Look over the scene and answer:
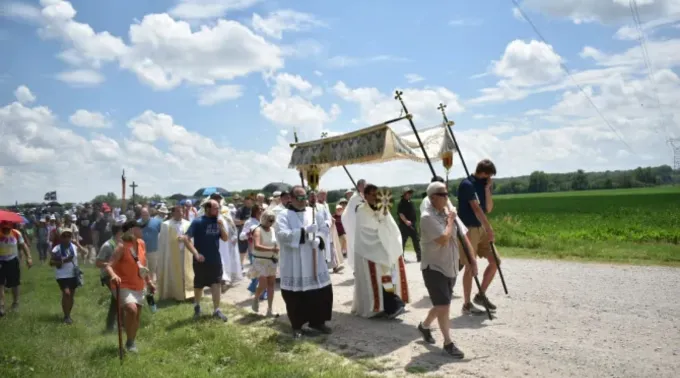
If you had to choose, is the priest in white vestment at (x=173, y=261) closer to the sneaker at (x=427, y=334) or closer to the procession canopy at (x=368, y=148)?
the procession canopy at (x=368, y=148)

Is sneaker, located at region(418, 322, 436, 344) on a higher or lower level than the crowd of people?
lower

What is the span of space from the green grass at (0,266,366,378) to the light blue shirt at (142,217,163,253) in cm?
219

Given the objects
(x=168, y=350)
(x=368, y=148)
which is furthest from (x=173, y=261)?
(x=368, y=148)

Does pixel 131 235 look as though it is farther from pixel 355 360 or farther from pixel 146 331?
pixel 355 360

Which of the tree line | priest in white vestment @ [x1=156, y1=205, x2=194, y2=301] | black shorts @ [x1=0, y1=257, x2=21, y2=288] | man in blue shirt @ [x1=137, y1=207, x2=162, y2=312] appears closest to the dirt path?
priest in white vestment @ [x1=156, y1=205, x2=194, y2=301]

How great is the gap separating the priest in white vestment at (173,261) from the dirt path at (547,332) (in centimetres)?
103

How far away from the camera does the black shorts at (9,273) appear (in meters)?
10.4

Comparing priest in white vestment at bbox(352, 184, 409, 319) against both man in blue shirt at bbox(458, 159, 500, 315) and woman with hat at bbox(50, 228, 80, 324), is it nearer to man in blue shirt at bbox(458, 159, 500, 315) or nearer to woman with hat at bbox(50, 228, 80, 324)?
man in blue shirt at bbox(458, 159, 500, 315)

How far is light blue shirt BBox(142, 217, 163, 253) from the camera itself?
11.7 m

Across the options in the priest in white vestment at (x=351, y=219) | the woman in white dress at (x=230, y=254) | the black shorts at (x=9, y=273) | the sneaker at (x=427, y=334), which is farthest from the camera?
the woman in white dress at (x=230, y=254)

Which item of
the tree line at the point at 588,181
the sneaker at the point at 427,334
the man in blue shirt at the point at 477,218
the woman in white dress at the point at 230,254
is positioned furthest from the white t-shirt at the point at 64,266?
the tree line at the point at 588,181

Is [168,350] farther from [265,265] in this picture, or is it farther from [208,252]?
[265,265]

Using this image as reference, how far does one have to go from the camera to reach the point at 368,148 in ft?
29.2

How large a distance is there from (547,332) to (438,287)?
65.9 inches
